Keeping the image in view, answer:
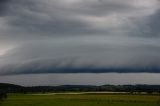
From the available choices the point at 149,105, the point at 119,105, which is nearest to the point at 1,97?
the point at 119,105

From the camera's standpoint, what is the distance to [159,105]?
70375 millimetres

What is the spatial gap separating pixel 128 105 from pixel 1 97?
43.8 meters

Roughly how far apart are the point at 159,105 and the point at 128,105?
6.21 m

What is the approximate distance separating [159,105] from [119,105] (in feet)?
26.7

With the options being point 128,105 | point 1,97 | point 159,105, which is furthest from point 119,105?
point 1,97

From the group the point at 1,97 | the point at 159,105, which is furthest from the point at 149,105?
the point at 1,97

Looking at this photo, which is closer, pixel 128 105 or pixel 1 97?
pixel 128 105

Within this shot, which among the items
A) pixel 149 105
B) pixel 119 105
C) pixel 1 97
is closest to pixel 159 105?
pixel 149 105

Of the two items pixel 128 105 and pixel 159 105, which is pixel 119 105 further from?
pixel 159 105

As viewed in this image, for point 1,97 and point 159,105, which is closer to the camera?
point 159,105

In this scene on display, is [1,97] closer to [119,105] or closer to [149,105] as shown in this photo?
[119,105]

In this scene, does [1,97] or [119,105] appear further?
[1,97]

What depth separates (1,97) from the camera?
101 m

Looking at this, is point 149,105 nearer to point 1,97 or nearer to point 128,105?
point 128,105
